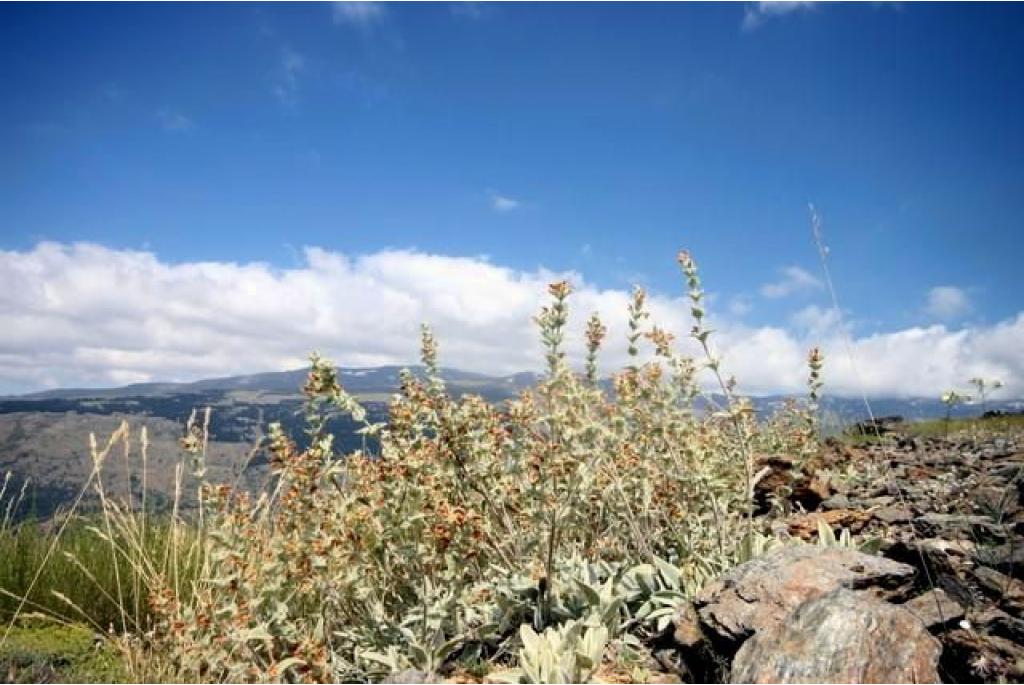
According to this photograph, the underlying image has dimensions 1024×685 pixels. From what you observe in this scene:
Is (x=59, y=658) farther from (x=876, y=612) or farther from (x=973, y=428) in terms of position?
(x=973, y=428)

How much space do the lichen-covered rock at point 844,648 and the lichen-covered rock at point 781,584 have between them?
0.84 feet

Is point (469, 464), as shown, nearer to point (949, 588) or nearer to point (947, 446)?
point (949, 588)

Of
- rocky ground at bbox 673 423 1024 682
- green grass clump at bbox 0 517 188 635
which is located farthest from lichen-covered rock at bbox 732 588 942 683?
green grass clump at bbox 0 517 188 635

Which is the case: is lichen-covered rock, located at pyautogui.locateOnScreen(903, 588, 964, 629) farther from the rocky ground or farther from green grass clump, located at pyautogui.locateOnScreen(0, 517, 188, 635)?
green grass clump, located at pyautogui.locateOnScreen(0, 517, 188, 635)

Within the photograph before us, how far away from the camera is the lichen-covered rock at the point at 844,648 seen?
3229 millimetres

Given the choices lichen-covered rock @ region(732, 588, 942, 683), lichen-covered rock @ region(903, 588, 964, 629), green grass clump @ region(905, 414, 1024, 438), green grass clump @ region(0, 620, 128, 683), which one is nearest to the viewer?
lichen-covered rock @ region(732, 588, 942, 683)

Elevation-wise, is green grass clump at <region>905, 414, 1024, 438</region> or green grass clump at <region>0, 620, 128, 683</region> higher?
green grass clump at <region>905, 414, 1024, 438</region>

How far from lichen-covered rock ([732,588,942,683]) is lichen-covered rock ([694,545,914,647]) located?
0.26 m

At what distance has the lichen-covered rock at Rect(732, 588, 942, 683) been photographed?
3.23 metres

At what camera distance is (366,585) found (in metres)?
5.04

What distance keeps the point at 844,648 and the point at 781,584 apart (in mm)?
797

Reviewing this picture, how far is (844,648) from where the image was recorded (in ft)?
10.8

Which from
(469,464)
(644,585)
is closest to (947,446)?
(644,585)

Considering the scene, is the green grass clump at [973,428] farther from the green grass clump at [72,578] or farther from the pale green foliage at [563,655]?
the green grass clump at [72,578]
